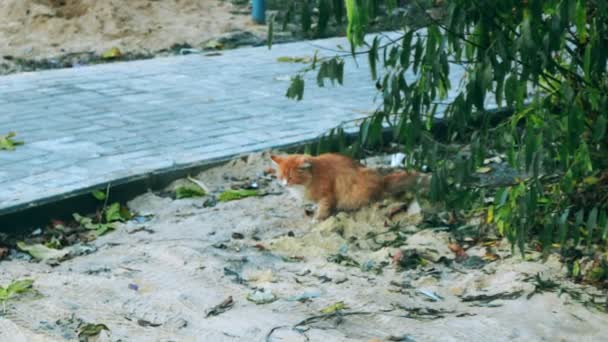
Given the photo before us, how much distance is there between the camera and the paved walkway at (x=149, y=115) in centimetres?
720

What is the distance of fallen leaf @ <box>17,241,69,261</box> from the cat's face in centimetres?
131

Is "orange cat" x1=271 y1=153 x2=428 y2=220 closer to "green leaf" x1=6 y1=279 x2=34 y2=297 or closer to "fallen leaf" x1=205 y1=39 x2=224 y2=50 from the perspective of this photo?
"green leaf" x1=6 y1=279 x2=34 y2=297

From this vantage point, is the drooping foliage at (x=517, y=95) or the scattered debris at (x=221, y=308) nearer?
the drooping foliage at (x=517, y=95)

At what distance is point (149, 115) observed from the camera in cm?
879

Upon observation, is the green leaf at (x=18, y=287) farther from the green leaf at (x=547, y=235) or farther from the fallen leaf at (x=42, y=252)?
the green leaf at (x=547, y=235)

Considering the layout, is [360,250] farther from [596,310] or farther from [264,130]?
[264,130]

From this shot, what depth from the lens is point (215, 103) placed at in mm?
9266

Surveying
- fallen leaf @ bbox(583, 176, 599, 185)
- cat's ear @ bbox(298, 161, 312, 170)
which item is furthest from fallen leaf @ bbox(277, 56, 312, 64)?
fallen leaf @ bbox(583, 176, 599, 185)

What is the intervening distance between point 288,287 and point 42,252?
1.46 metres

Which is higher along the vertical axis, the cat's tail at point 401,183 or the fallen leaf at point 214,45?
the fallen leaf at point 214,45

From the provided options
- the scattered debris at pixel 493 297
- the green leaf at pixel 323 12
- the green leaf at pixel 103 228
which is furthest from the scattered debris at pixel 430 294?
the green leaf at pixel 103 228

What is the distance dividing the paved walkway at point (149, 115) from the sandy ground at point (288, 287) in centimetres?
86

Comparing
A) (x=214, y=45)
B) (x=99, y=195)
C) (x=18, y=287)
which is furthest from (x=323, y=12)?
(x=214, y=45)

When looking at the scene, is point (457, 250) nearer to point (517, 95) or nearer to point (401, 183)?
point (401, 183)
